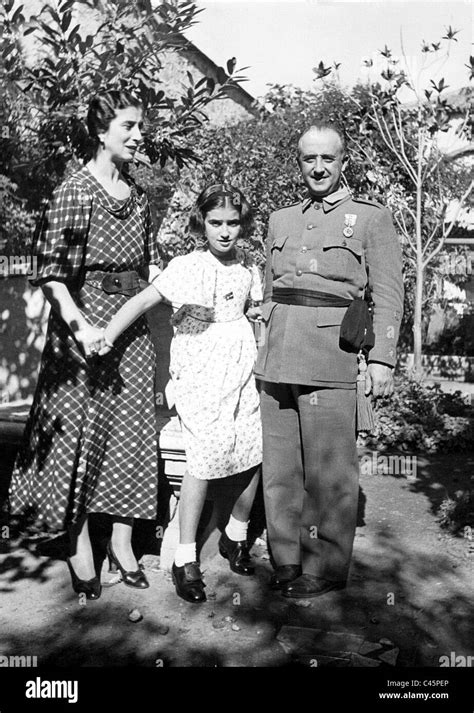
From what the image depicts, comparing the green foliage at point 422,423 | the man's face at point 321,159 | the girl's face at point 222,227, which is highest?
the man's face at point 321,159

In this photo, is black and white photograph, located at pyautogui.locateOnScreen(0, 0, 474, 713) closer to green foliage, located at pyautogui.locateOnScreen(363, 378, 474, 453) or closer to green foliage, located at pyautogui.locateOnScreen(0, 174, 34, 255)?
green foliage, located at pyautogui.locateOnScreen(0, 174, 34, 255)

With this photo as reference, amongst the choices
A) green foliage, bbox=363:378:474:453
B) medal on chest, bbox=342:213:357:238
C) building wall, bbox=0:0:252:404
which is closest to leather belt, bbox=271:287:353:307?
medal on chest, bbox=342:213:357:238

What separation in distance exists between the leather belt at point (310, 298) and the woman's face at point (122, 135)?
97cm

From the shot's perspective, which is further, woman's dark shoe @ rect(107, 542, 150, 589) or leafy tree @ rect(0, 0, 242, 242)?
leafy tree @ rect(0, 0, 242, 242)

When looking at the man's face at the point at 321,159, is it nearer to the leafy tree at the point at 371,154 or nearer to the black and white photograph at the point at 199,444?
the black and white photograph at the point at 199,444

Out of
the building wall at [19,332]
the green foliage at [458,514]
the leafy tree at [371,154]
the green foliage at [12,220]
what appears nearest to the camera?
the green foliage at [458,514]

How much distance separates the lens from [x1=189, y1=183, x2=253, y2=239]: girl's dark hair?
3885 millimetres

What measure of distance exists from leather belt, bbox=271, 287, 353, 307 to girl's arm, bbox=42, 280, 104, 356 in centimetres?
91

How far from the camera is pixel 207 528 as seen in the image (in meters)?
4.44

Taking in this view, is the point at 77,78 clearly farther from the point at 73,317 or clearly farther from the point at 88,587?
the point at 88,587

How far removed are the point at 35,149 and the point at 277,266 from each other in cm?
187

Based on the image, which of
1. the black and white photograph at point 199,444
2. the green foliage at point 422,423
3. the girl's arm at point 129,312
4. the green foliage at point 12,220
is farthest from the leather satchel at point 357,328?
the green foliage at point 422,423

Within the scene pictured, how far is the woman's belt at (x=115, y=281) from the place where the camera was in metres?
3.82

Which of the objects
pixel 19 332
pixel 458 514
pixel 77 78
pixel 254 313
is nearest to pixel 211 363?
pixel 254 313
